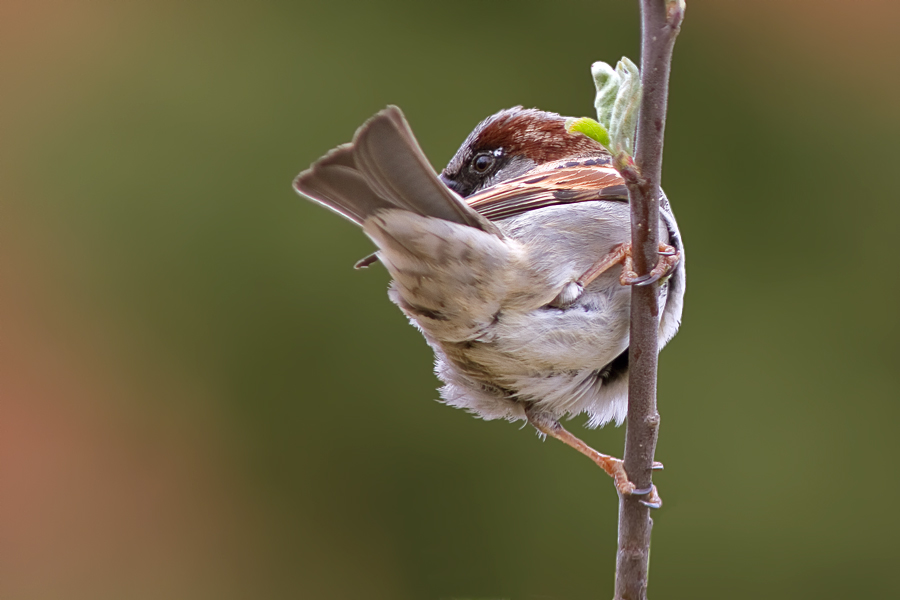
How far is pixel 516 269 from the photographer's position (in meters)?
1.89

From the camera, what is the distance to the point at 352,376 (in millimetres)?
3654

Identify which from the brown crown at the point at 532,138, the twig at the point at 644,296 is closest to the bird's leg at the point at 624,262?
the twig at the point at 644,296

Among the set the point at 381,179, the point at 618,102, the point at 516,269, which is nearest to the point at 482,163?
the point at 516,269

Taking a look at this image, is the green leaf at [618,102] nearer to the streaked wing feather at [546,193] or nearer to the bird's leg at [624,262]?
the bird's leg at [624,262]

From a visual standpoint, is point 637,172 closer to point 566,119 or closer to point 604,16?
point 566,119

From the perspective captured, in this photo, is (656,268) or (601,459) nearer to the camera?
(656,268)

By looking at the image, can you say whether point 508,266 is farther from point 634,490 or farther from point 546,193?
point 634,490

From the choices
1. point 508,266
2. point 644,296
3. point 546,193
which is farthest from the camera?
point 546,193

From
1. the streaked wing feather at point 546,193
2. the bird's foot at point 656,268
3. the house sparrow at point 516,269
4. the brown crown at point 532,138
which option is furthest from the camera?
the brown crown at point 532,138

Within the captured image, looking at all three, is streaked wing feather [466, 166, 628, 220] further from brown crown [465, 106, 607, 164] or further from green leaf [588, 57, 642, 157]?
green leaf [588, 57, 642, 157]

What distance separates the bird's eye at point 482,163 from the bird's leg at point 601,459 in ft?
2.12

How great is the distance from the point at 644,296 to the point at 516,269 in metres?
0.36

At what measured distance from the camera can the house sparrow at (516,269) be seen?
170cm

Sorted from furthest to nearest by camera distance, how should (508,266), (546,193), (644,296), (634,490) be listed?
(546,193) < (508,266) < (634,490) < (644,296)
